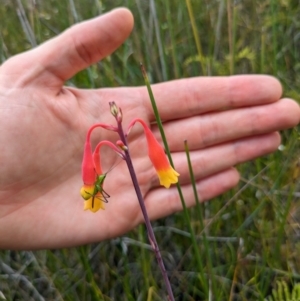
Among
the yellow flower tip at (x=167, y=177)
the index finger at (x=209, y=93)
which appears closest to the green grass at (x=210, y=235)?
the index finger at (x=209, y=93)

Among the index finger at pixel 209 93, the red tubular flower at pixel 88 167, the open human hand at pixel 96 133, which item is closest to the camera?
the red tubular flower at pixel 88 167

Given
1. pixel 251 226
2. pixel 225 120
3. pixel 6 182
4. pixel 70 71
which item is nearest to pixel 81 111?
pixel 70 71

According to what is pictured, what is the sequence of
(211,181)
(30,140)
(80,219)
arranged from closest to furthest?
(30,140), (80,219), (211,181)

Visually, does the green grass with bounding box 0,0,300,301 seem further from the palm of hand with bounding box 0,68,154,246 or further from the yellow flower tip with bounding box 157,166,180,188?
the yellow flower tip with bounding box 157,166,180,188

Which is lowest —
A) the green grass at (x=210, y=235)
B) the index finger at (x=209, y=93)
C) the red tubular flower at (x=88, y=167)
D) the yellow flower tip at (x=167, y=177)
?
the green grass at (x=210, y=235)

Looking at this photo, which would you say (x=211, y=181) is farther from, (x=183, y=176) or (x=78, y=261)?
(x=78, y=261)

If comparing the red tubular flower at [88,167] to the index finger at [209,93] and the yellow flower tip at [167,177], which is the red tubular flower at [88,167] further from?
the index finger at [209,93]

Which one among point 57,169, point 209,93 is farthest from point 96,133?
point 209,93
